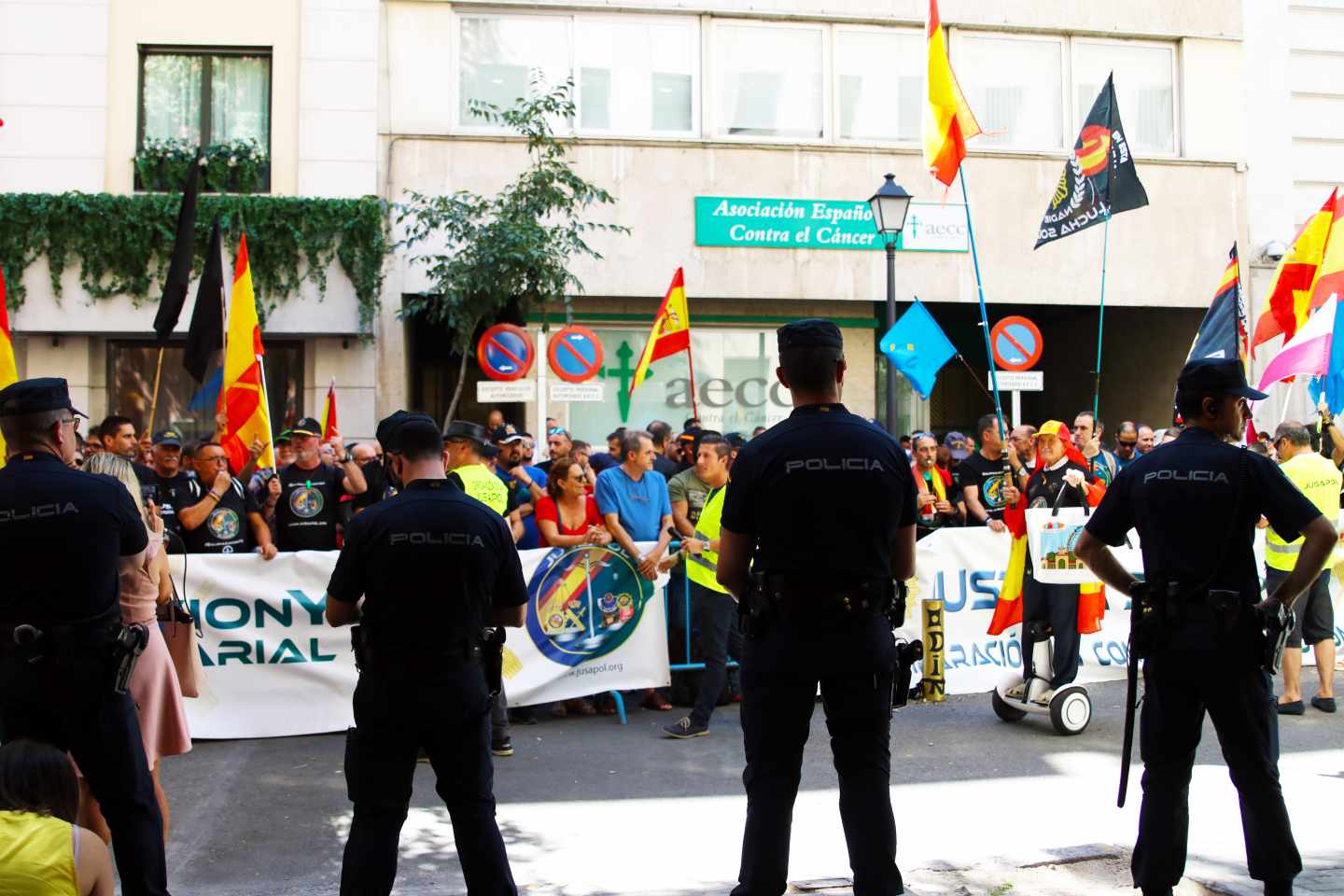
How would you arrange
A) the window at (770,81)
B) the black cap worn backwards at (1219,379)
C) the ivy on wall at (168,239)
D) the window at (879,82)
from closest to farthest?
the black cap worn backwards at (1219,379) < the ivy on wall at (168,239) < the window at (770,81) < the window at (879,82)

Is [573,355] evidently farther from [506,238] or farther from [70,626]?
[70,626]

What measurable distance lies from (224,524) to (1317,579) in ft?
23.5

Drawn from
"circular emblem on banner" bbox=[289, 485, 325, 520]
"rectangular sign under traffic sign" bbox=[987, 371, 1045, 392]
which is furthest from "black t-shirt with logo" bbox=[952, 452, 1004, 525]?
"circular emblem on banner" bbox=[289, 485, 325, 520]

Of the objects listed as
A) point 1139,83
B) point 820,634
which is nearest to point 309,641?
point 820,634

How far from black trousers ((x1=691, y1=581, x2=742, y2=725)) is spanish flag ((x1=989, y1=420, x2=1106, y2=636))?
75.4 inches

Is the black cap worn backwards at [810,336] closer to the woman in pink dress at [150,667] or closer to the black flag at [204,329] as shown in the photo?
the woman in pink dress at [150,667]

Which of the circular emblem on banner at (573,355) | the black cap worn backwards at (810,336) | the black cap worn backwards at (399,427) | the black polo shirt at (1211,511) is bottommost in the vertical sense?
the black polo shirt at (1211,511)

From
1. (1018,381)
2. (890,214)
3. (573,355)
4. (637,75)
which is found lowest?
(1018,381)

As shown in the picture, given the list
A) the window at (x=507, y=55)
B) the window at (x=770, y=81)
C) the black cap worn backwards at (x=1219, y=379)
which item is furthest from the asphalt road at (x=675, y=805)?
the window at (x=770, y=81)

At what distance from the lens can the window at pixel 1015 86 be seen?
19.1 meters

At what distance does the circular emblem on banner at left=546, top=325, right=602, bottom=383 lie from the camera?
A: 13570 millimetres

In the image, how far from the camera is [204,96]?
17.1m

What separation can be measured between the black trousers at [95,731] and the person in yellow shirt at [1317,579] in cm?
709

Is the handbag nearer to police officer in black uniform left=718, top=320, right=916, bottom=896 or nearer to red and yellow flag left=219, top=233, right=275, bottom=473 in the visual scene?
police officer in black uniform left=718, top=320, right=916, bottom=896
